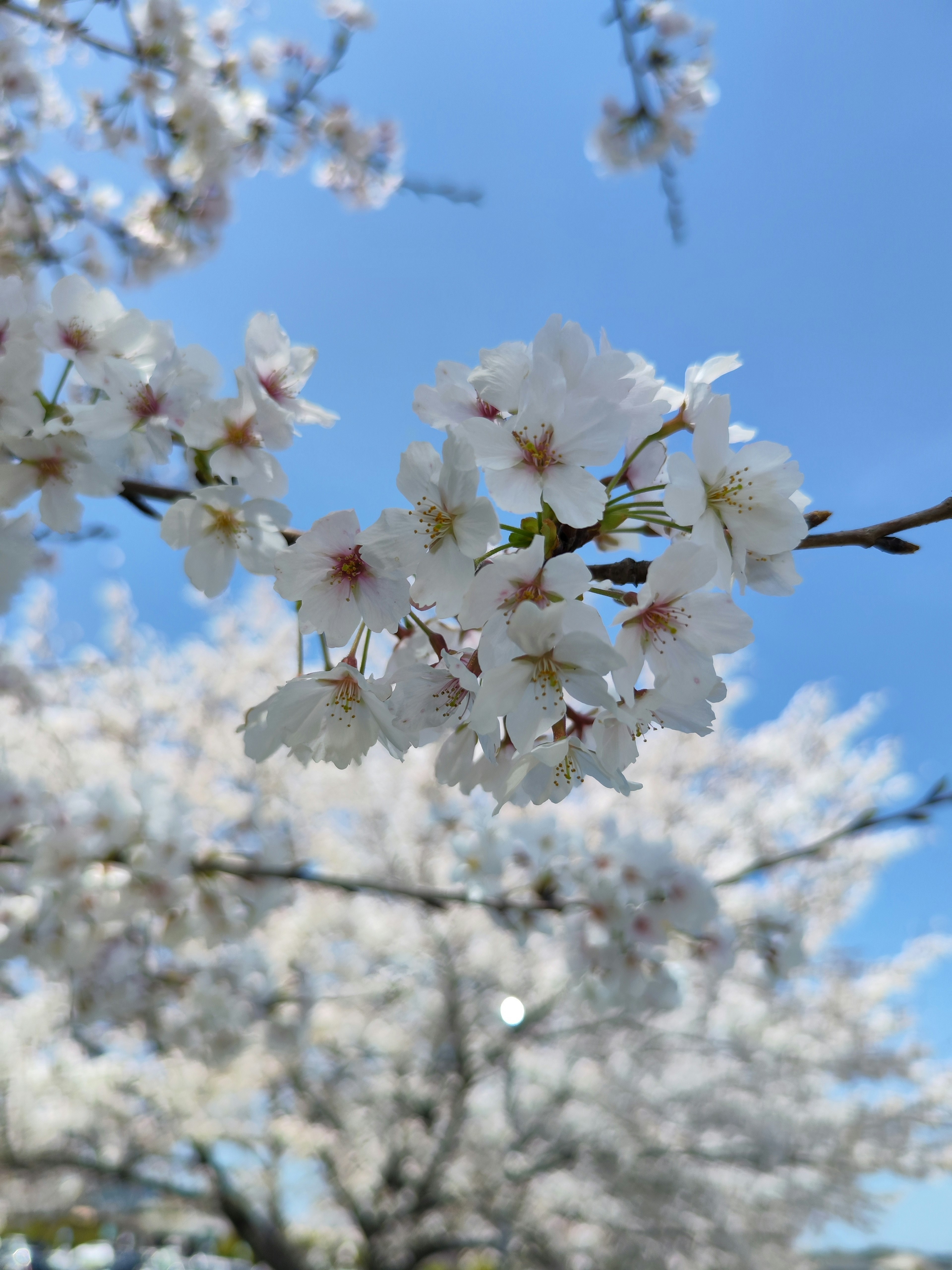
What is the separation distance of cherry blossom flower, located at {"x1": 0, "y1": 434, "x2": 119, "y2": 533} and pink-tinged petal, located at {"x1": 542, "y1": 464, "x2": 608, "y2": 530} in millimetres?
609

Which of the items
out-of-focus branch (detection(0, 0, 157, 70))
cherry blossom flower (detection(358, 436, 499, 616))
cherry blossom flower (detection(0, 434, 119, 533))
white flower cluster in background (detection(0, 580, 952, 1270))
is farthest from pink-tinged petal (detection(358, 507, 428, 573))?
white flower cluster in background (detection(0, 580, 952, 1270))

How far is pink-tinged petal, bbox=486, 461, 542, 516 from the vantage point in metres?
0.66

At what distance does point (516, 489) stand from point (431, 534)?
3.8 inches

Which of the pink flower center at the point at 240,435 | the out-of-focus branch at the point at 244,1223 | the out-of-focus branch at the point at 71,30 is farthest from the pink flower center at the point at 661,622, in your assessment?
the out-of-focus branch at the point at 244,1223

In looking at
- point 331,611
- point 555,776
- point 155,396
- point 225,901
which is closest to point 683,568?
point 555,776

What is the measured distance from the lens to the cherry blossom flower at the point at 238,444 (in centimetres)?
90

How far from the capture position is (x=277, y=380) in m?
1.00

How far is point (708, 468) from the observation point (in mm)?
678

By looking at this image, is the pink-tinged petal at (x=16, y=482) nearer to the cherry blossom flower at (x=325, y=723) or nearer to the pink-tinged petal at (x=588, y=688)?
the cherry blossom flower at (x=325, y=723)

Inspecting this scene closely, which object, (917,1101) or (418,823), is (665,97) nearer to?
(418,823)

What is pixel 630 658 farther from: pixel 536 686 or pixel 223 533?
pixel 223 533

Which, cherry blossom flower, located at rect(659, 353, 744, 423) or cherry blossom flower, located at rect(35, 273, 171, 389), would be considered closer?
cherry blossom flower, located at rect(659, 353, 744, 423)

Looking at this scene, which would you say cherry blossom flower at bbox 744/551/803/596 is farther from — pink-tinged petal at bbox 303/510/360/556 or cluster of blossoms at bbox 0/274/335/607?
cluster of blossoms at bbox 0/274/335/607

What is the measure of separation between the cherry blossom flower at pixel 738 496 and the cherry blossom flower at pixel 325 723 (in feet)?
1.22
